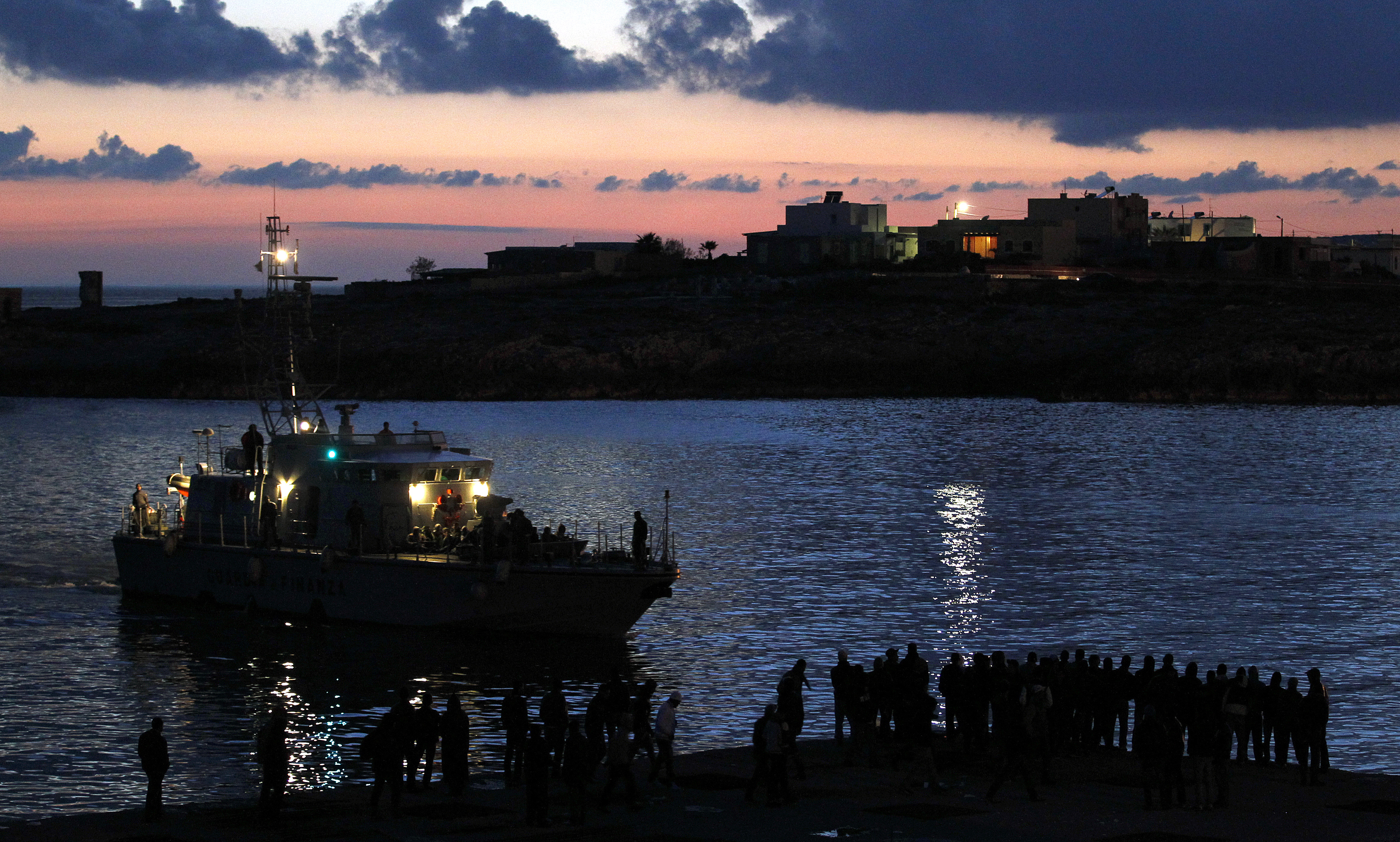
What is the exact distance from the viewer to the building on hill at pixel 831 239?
13875cm

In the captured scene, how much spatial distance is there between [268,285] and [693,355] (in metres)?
74.6

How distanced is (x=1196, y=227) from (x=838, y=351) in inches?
2426

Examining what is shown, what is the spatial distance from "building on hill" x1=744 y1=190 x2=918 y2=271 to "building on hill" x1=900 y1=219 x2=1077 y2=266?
308 centimetres

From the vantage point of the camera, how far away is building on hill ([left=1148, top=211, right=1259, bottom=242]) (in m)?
152

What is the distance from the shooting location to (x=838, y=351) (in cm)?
11062

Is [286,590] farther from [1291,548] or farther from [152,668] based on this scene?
[1291,548]

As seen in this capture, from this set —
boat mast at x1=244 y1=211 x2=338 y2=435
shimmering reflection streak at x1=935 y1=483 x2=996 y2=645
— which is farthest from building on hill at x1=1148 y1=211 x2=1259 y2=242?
boat mast at x1=244 y1=211 x2=338 y2=435

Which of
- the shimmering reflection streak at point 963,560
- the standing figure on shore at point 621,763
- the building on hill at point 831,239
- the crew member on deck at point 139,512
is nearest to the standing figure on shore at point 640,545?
the shimmering reflection streak at point 963,560

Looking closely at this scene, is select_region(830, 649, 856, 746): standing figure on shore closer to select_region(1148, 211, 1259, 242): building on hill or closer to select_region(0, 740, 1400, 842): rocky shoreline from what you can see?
select_region(0, 740, 1400, 842): rocky shoreline

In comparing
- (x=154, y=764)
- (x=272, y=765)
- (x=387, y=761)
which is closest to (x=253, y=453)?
(x=154, y=764)

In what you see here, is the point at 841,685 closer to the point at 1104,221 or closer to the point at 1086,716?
the point at 1086,716

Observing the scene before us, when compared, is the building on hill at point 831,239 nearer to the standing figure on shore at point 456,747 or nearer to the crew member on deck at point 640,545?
the crew member on deck at point 640,545

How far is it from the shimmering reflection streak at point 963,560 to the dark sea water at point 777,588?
0.51 ft

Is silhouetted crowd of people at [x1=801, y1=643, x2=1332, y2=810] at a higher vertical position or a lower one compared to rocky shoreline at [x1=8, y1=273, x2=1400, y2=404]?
lower
